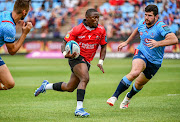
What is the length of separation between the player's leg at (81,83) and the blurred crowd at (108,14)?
1910 cm

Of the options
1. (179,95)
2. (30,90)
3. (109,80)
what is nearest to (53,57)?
(109,80)

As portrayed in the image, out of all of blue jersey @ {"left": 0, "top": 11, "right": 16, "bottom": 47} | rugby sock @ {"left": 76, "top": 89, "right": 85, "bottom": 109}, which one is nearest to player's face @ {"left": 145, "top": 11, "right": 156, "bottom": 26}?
rugby sock @ {"left": 76, "top": 89, "right": 85, "bottom": 109}

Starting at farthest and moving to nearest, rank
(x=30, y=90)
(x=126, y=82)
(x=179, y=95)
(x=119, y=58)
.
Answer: (x=119, y=58) → (x=30, y=90) → (x=179, y=95) → (x=126, y=82)

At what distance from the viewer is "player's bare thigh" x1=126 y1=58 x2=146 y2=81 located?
777cm

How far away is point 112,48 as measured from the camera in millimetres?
26719

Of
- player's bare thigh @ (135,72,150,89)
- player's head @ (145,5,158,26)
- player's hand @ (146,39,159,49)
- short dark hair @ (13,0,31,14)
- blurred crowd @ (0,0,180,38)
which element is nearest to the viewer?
short dark hair @ (13,0,31,14)

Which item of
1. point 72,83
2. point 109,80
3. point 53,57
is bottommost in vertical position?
point 53,57

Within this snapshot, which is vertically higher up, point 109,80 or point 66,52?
point 66,52

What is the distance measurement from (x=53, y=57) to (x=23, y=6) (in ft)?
68.4

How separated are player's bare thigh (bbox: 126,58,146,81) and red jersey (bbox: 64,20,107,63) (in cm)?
93

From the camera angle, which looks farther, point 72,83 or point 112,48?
point 112,48

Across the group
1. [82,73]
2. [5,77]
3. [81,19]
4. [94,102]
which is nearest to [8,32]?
[5,77]

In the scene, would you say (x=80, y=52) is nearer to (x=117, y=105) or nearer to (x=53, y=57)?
(x=117, y=105)

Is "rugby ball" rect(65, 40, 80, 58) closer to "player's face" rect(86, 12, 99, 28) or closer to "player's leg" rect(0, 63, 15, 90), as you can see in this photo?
"player's face" rect(86, 12, 99, 28)
